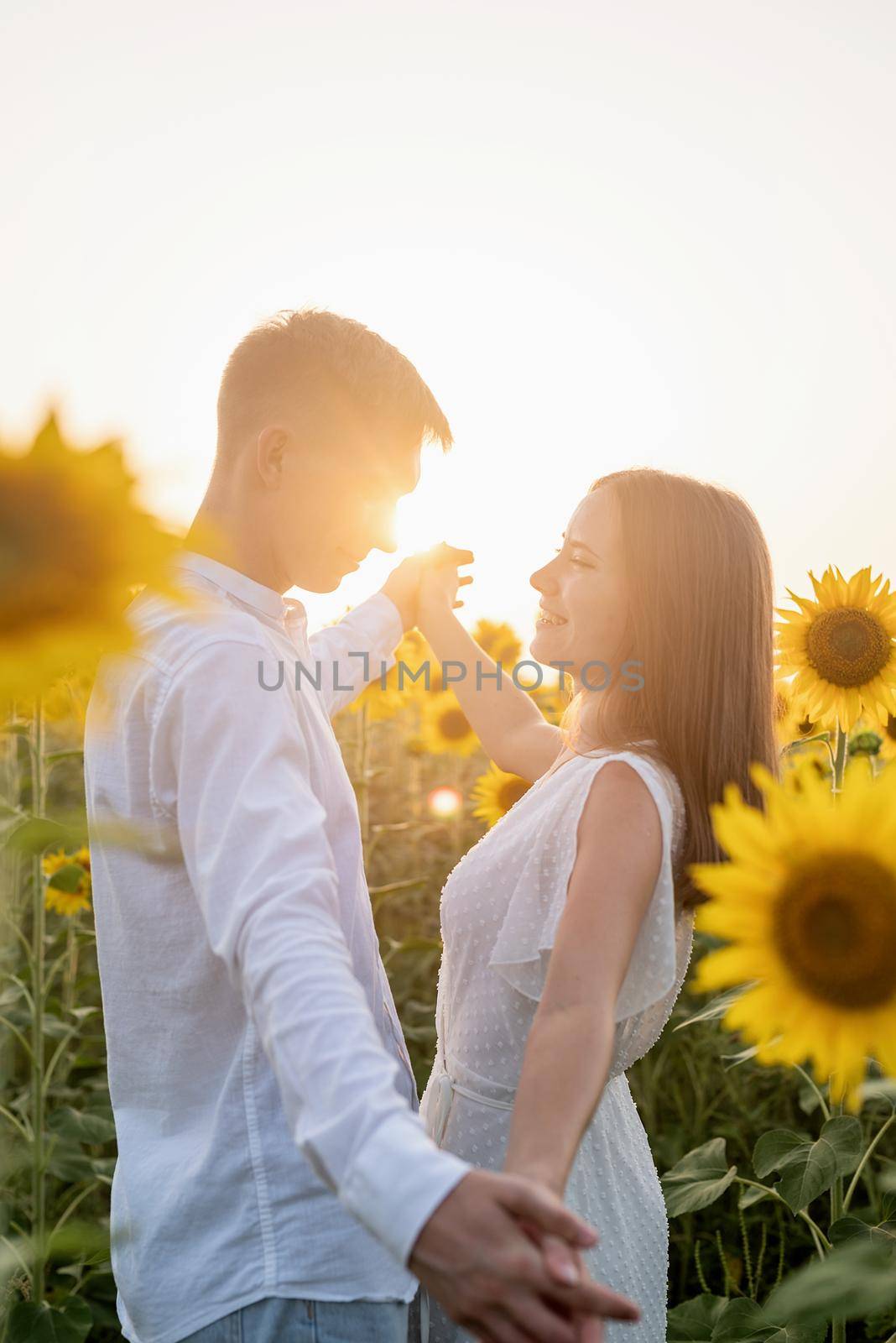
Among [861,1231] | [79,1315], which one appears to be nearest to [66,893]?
[79,1315]

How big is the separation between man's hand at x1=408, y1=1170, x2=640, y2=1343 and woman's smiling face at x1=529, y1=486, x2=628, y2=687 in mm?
1160

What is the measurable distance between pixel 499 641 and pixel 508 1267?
14.1 feet

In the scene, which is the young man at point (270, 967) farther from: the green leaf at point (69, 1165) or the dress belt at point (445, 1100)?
the green leaf at point (69, 1165)

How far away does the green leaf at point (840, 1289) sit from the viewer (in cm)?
78

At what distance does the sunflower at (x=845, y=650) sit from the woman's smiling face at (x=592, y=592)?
0.90m

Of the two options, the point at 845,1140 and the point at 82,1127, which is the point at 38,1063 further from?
the point at 845,1140

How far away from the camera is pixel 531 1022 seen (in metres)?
1.85

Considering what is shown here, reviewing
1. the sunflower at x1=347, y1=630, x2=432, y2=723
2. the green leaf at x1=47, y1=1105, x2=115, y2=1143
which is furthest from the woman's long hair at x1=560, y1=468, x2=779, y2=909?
the sunflower at x1=347, y1=630, x2=432, y2=723

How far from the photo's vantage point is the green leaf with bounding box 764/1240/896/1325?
784 millimetres

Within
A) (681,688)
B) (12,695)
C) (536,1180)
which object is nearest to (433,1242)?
(536,1180)

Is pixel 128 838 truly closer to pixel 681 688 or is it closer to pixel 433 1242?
pixel 433 1242

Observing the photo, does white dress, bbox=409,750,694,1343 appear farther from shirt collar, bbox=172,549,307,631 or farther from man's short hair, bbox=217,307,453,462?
man's short hair, bbox=217,307,453,462

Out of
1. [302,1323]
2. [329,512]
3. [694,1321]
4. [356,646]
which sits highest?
[329,512]

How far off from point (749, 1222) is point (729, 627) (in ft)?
7.59
